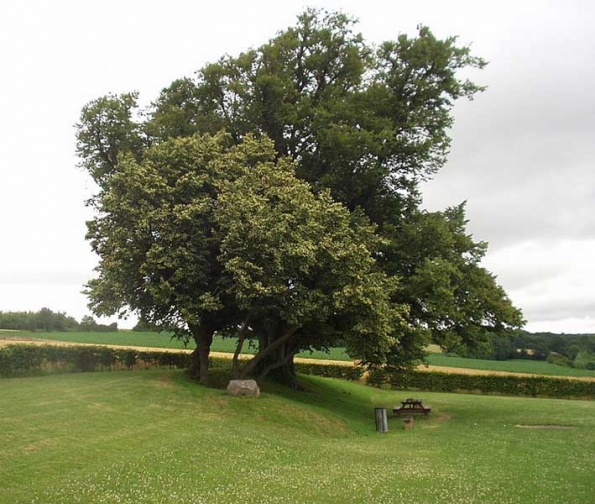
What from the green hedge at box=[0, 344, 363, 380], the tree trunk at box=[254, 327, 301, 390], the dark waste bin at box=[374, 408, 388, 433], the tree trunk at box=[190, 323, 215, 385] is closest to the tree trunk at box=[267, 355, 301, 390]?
the tree trunk at box=[254, 327, 301, 390]

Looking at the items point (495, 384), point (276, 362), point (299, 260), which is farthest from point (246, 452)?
point (495, 384)

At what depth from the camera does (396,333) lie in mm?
29031

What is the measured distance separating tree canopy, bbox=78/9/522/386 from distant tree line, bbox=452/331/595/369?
58276mm

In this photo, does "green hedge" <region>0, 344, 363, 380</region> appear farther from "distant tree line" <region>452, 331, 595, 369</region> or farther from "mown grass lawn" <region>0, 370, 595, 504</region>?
"distant tree line" <region>452, 331, 595, 369</region>

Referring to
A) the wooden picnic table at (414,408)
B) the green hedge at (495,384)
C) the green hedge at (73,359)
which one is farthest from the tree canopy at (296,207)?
the green hedge at (495,384)

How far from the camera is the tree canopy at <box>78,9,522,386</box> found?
84.1 feet

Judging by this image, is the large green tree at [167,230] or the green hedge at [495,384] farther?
the green hedge at [495,384]

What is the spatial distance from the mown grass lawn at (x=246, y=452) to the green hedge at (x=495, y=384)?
85.3 ft

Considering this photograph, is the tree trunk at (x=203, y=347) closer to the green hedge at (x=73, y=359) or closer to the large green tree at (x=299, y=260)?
the large green tree at (x=299, y=260)

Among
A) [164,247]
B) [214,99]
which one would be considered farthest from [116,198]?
[214,99]

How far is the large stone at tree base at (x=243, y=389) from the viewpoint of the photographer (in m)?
26.7

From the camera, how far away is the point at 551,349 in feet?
345

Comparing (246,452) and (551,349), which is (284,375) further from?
(551,349)

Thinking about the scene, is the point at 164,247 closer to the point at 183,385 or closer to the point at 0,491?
the point at 183,385
